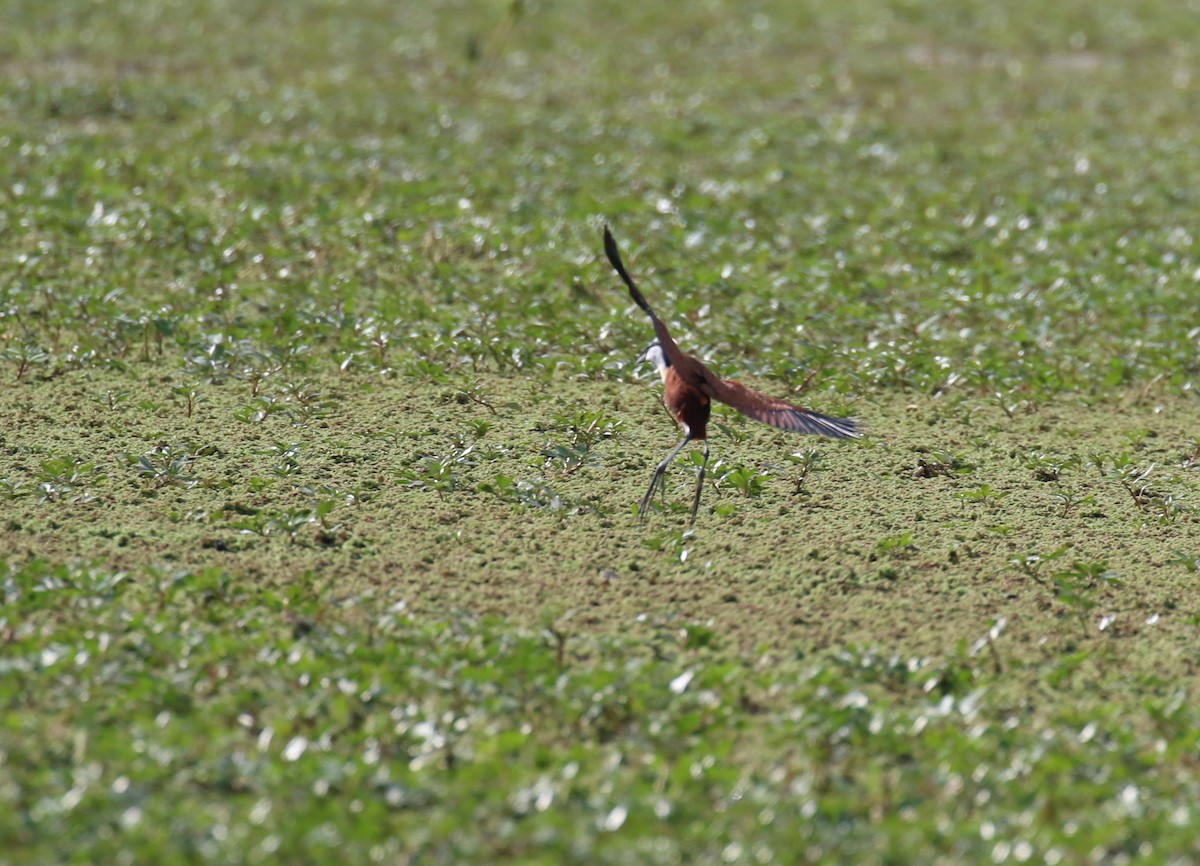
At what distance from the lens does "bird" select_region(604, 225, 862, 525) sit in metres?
4.60

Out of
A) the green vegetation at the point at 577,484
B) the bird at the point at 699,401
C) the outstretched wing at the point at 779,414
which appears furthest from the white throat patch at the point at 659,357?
the green vegetation at the point at 577,484

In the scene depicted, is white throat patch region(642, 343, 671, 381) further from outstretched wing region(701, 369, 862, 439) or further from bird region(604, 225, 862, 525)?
outstretched wing region(701, 369, 862, 439)

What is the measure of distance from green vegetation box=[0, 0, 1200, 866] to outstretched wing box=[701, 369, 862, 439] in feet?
1.71

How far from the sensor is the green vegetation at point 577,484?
3566 mm

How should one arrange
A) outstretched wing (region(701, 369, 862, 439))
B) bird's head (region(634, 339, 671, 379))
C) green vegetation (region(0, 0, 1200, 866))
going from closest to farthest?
green vegetation (region(0, 0, 1200, 866))
outstretched wing (region(701, 369, 862, 439))
bird's head (region(634, 339, 671, 379))

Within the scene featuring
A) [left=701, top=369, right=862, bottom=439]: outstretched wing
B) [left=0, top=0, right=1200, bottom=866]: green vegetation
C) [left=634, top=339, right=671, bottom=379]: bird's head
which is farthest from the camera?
[left=634, top=339, right=671, bottom=379]: bird's head

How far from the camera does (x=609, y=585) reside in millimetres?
4664

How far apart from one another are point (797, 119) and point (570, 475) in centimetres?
608

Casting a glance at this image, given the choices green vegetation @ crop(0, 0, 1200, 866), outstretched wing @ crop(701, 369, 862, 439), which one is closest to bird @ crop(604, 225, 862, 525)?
outstretched wing @ crop(701, 369, 862, 439)

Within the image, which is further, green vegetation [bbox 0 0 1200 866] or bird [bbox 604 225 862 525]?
bird [bbox 604 225 862 525]

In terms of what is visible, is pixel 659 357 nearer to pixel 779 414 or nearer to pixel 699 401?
pixel 699 401

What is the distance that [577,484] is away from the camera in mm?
5367

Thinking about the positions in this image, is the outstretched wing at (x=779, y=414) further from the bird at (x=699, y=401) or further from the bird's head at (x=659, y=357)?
the bird's head at (x=659, y=357)

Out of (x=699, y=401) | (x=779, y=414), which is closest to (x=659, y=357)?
(x=699, y=401)
